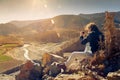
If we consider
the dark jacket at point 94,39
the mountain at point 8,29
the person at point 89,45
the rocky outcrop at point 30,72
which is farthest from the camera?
the mountain at point 8,29

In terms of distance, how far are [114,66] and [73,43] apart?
3464 cm

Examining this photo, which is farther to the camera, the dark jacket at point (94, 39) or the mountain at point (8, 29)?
the mountain at point (8, 29)

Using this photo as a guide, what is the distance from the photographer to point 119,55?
126ft

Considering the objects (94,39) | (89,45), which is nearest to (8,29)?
(94,39)

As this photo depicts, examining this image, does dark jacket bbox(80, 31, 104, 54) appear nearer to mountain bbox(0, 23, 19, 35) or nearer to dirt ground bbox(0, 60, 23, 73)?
dirt ground bbox(0, 60, 23, 73)

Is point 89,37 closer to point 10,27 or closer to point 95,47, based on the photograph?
point 95,47

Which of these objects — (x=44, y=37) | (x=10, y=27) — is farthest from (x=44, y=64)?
(x=10, y=27)

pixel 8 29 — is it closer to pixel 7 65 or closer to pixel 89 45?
pixel 7 65

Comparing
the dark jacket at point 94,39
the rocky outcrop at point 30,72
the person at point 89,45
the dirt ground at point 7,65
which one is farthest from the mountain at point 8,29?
the rocky outcrop at point 30,72

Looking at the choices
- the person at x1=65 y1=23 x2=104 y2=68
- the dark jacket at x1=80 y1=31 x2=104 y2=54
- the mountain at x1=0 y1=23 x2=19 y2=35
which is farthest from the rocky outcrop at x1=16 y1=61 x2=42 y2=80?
the mountain at x1=0 y1=23 x2=19 y2=35

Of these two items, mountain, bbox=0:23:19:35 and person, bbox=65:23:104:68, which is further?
mountain, bbox=0:23:19:35

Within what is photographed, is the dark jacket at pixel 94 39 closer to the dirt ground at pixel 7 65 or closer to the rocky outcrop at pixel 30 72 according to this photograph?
the rocky outcrop at pixel 30 72

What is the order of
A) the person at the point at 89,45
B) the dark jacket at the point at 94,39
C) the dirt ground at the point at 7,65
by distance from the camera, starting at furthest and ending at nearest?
1. the dirt ground at the point at 7,65
2. the dark jacket at the point at 94,39
3. the person at the point at 89,45

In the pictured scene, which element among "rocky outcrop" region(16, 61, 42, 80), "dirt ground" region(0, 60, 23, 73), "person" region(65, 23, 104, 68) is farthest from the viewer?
"dirt ground" region(0, 60, 23, 73)
